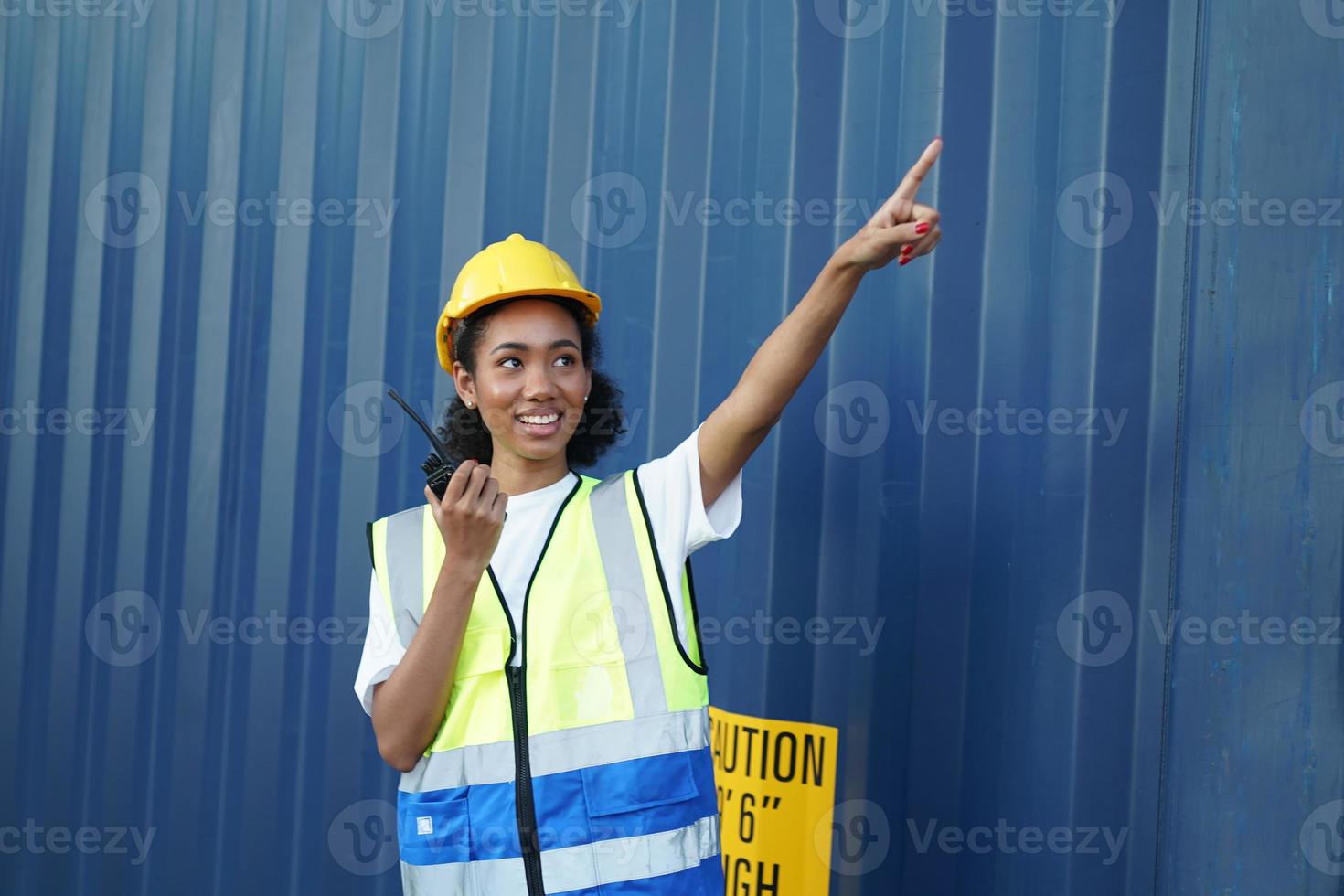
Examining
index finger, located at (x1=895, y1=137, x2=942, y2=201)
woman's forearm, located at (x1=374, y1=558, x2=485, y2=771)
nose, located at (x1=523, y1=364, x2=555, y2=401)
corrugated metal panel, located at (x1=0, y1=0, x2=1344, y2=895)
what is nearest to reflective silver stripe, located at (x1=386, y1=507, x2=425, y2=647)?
woman's forearm, located at (x1=374, y1=558, x2=485, y2=771)

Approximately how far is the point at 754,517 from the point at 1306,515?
4.24 ft

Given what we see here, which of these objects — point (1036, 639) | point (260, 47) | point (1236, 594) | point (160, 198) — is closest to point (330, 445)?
point (160, 198)

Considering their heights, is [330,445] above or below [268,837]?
above

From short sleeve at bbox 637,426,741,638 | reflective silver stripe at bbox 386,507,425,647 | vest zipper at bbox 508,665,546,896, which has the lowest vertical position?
vest zipper at bbox 508,665,546,896

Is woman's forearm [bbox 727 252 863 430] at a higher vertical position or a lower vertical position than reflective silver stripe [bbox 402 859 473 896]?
higher

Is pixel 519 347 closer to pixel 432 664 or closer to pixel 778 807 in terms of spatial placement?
pixel 432 664

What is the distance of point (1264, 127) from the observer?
288 centimetres

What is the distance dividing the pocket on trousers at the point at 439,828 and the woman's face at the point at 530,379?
0.67 meters

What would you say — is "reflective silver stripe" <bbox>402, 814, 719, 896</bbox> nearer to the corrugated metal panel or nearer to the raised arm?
the raised arm

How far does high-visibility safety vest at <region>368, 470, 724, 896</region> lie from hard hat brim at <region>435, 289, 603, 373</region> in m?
0.46

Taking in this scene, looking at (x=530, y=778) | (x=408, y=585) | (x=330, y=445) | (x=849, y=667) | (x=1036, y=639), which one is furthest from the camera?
(x=330, y=445)

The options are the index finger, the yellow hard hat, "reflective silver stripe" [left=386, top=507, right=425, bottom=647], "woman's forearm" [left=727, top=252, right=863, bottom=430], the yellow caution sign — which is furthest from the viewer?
the yellow caution sign

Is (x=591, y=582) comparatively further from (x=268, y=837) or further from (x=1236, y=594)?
Answer: (x=268, y=837)

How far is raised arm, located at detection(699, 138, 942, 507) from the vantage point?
2.17 metres
